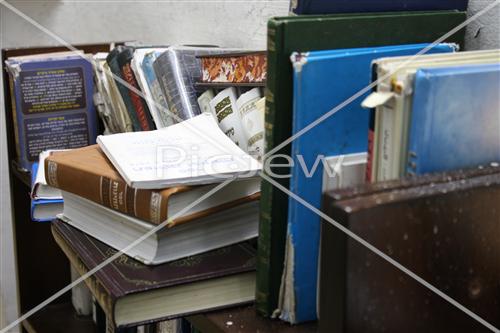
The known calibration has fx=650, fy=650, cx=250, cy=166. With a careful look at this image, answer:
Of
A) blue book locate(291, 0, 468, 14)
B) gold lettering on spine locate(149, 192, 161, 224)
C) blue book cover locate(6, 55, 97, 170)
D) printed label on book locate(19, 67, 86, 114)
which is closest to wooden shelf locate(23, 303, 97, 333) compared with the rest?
blue book cover locate(6, 55, 97, 170)

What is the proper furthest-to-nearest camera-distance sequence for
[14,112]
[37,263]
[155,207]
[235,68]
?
1. [37,263]
2. [14,112]
3. [235,68]
4. [155,207]

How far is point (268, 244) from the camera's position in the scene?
67cm

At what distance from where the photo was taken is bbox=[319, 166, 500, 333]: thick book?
18.7 inches

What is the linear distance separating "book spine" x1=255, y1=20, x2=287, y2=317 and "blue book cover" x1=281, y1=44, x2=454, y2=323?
0.02 metres

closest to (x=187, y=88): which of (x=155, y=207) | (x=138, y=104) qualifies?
(x=138, y=104)

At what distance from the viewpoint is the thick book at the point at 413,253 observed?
0.47 meters

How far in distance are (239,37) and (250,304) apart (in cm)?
72

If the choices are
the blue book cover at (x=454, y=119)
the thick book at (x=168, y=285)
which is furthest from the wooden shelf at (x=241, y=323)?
the blue book cover at (x=454, y=119)

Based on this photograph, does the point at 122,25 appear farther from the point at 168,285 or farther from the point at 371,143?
the point at 371,143

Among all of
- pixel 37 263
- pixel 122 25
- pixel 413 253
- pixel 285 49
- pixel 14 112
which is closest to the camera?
pixel 413 253

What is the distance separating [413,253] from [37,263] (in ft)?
3.58

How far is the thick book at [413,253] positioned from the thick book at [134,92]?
0.67m

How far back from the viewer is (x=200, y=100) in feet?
3.35

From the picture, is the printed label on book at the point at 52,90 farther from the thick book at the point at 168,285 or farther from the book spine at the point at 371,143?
the book spine at the point at 371,143
